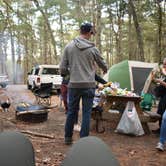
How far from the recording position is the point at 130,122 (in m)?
5.88

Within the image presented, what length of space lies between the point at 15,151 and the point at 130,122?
13.9ft

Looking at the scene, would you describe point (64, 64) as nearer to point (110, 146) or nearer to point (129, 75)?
point (110, 146)

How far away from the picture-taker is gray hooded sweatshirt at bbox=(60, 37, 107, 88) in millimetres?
4664

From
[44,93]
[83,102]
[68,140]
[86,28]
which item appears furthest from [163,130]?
[44,93]

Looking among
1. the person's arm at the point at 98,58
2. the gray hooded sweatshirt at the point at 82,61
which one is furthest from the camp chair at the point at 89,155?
the person's arm at the point at 98,58

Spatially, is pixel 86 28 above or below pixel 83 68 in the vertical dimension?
above

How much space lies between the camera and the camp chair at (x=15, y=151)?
1837mm

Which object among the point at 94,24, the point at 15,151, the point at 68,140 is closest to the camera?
the point at 15,151

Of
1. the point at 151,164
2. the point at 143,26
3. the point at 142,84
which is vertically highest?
the point at 143,26

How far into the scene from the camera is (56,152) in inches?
181

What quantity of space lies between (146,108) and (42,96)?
540 centimetres

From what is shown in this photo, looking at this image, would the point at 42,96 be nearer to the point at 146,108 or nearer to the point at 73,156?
the point at 146,108

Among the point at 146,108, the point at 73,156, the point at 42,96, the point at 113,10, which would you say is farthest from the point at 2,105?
the point at 113,10

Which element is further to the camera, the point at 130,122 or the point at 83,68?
the point at 130,122
